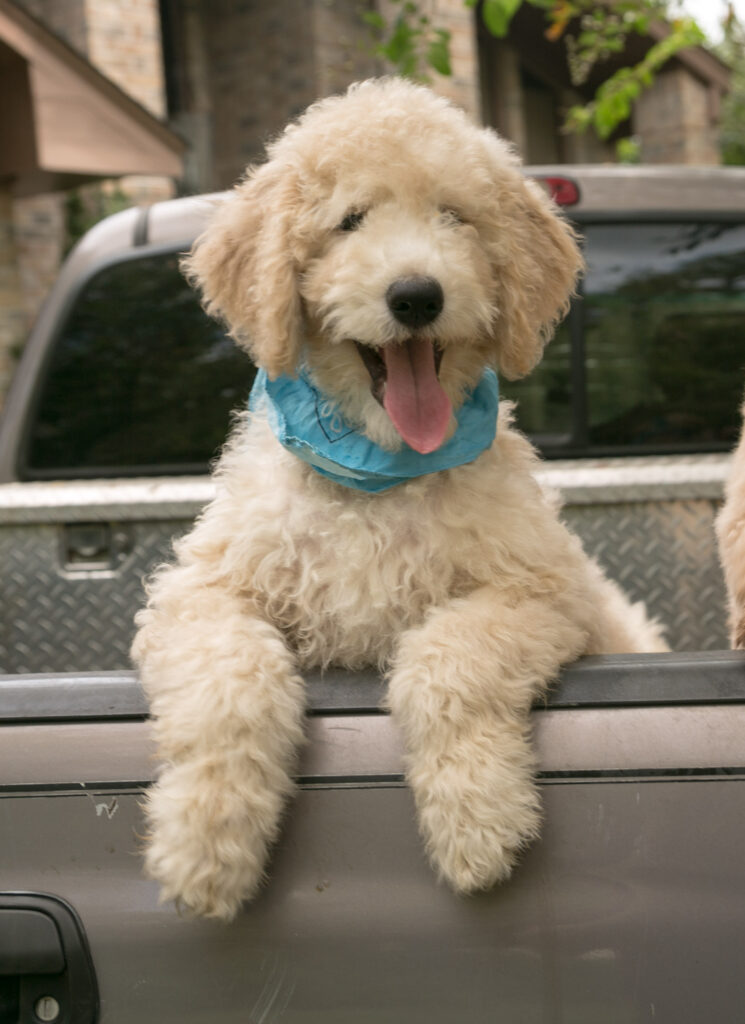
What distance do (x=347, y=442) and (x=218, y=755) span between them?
0.73 m

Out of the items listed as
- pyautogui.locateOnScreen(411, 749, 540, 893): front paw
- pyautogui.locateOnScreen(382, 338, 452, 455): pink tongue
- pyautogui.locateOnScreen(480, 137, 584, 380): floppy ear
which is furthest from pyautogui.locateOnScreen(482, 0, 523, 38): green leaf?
pyautogui.locateOnScreen(411, 749, 540, 893): front paw

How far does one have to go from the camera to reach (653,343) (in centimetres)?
442

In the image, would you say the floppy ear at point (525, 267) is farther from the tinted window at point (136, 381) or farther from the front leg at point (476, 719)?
the tinted window at point (136, 381)

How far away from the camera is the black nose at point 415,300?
94.7 inches

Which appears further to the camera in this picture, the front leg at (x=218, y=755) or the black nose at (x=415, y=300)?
the black nose at (x=415, y=300)

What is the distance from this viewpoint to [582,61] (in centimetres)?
751

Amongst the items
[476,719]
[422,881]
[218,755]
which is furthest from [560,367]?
[422,881]

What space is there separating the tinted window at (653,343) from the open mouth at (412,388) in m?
1.90

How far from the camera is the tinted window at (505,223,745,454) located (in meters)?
4.37

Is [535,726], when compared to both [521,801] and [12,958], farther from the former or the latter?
[12,958]

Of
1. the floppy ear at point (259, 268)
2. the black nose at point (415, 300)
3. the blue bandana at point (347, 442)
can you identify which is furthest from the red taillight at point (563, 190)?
the black nose at point (415, 300)

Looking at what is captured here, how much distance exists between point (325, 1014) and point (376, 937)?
0.15 meters

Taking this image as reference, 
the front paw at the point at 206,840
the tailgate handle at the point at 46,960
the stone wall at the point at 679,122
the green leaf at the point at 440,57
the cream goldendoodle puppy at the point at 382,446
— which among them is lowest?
the tailgate handle at the point at 46,960

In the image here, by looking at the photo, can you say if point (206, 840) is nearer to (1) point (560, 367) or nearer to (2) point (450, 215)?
(2) point (450, 215)
